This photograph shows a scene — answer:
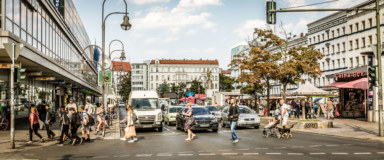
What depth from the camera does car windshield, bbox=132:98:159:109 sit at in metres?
24.1

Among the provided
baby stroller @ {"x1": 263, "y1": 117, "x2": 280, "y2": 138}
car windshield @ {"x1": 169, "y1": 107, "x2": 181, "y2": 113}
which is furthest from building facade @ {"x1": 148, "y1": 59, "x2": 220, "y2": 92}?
baby stroller @ {"x1": 263, "y1": 117, "x2": 280, "y2": 138}

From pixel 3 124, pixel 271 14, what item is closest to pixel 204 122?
pixel 271 14

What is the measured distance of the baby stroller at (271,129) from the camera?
723 inches

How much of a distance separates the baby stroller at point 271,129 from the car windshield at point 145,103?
7951mm

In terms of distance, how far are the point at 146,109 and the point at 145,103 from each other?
821 millimetres

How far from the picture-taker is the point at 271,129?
1889cm

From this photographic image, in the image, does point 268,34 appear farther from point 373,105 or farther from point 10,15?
point 10,15

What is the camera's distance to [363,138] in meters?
16.8

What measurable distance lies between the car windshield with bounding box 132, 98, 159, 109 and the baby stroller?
26.1 ft

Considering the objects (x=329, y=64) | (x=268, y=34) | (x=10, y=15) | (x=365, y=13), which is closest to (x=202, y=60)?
(x=329, y=64)

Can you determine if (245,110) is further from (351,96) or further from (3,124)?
(351,96)

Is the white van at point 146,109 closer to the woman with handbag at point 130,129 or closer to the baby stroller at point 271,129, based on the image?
the woman with handbag at point 130,129

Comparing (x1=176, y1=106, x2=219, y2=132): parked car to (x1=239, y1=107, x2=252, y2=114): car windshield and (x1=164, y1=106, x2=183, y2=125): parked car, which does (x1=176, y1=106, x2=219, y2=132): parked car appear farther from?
(x1=164, y1=106, x2=183, y2=125): parked car

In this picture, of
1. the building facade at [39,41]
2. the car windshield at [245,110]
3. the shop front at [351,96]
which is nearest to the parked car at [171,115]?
the car windshield at [245,110]
